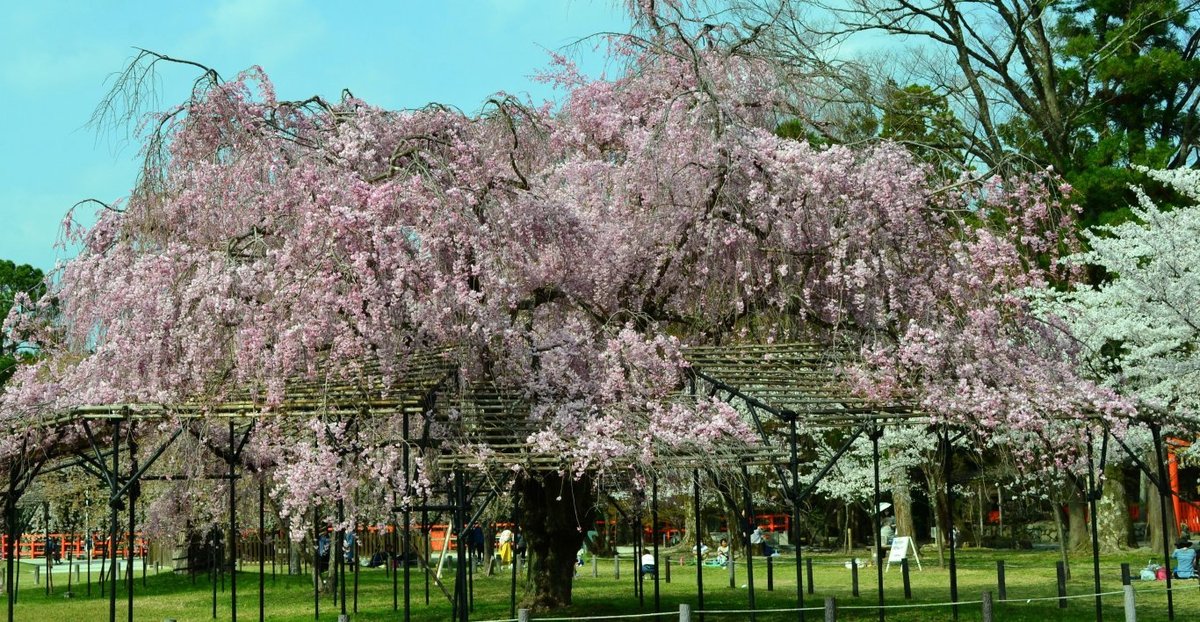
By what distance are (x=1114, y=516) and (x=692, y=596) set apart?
15660 mm

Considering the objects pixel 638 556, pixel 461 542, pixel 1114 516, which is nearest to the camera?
pixel 461 542

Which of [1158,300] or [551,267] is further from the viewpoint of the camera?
[1158,300]

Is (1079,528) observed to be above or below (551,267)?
below

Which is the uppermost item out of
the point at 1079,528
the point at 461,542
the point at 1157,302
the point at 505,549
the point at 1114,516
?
the point at 1157,302

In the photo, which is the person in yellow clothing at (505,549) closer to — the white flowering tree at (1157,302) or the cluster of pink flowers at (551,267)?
the cluster of pink flowers at (551,267)

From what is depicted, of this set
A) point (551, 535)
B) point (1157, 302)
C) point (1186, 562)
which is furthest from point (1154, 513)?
point (551, 535)

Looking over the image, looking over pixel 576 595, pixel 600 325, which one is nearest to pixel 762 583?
pixel 576 595

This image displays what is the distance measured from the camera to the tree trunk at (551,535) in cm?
1734

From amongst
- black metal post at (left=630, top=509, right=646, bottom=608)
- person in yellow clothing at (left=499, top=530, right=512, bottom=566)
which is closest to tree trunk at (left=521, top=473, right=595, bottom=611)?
black metal post at (left=630, top=509, right=646, bottom=608)

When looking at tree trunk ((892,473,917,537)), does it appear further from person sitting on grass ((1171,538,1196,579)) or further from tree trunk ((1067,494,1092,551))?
person sitting on grass ((1171,538,1196,579))

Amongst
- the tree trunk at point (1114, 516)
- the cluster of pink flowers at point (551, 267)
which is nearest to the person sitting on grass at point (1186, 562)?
the cluster of pink flowers at point (551, 267)

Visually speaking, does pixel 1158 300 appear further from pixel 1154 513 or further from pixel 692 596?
pixel 1154 513

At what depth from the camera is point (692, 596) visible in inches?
816

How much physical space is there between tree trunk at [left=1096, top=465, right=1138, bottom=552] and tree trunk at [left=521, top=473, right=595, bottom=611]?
1867cm
